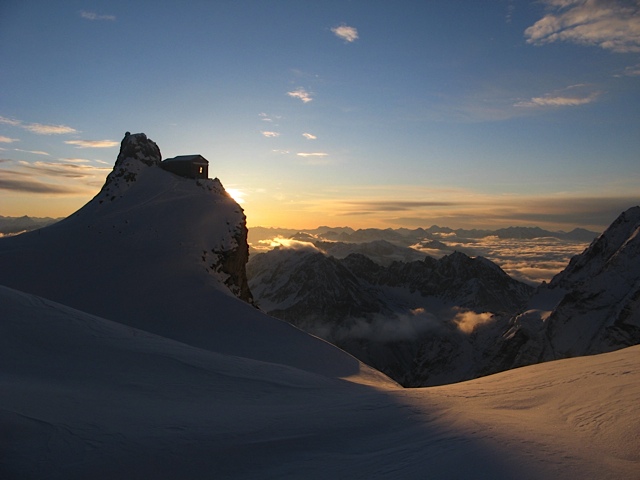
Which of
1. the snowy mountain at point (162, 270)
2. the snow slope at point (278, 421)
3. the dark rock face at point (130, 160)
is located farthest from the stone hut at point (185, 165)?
the snow slope at point (278, 421)

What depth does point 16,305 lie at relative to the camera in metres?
16.2

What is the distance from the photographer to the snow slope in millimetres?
7523

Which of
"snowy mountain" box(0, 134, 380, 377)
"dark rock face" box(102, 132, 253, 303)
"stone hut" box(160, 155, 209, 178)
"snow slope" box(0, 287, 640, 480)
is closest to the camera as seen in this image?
"snow slope" box(0, 287, 640, 480)

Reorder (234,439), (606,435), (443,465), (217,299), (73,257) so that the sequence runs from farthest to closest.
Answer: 1. (73,257)
2. (217,299)
3. (234,439)
4. (606,435)
5. (443,465)

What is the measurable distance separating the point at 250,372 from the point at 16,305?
991cm

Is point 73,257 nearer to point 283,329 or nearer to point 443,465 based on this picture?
point 283,329

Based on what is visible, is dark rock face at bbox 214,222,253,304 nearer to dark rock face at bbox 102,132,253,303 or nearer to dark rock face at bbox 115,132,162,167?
dark rock face at bbox 102,132,253,303

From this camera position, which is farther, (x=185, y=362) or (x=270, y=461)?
(x=185, y=362)

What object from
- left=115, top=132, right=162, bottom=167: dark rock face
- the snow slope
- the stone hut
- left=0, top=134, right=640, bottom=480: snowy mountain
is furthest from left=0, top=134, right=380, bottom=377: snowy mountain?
the snow slope

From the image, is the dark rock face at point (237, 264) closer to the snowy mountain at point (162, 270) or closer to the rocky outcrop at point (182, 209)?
the rocky outcrop at point (182, 209)

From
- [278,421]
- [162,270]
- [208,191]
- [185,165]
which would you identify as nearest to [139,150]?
[185,165]

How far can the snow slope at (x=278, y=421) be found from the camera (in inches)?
296

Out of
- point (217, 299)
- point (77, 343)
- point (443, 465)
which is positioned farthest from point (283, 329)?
point (443, 465)

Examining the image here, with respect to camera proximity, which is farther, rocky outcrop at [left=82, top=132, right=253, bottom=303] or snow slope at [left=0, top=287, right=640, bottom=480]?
rocky outcrop at [left=82, top=132, right=253, bottom=303]
